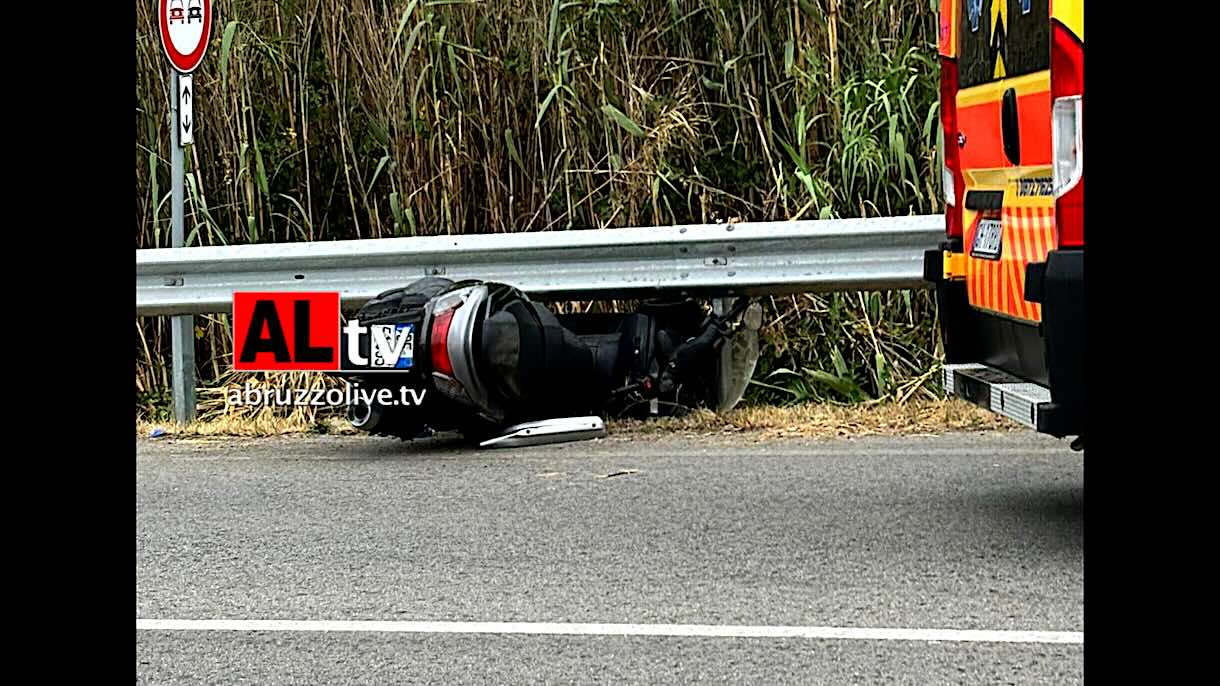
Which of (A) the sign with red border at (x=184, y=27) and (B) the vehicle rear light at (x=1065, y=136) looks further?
(A) the sign with red border at (x=184, y=27)

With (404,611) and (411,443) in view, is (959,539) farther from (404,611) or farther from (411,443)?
(411,443)

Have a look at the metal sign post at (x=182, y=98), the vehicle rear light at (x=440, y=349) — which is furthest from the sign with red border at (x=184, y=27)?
the vehicle rear light at (x=440, y=349)

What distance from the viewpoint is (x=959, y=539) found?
552cm

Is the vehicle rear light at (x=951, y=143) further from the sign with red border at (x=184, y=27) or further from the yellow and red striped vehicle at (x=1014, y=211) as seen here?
the sign with red border at (x=184, y=27)

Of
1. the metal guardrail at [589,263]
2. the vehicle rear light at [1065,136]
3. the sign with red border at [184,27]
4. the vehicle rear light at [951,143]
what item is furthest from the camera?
the sign with red border at [184,27]

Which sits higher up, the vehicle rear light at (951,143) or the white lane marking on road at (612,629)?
the vehicle rear light at (951,143)

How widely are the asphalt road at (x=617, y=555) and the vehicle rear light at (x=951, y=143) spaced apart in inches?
39.7

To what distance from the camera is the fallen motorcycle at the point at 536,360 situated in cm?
746

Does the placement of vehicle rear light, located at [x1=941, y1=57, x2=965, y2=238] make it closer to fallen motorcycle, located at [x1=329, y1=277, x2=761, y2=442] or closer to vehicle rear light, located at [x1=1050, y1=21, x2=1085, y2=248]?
vehicle rear light, located at [x1=1050, y1=21, x2=1085, y2=248]

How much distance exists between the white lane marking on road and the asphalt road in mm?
44

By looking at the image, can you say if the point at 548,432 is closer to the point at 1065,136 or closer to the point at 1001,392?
the point at 1001,392

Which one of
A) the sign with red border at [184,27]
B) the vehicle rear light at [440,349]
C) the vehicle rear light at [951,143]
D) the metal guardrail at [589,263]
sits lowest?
the vehicle rear light at [440,349]

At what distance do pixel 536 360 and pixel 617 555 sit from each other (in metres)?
2.42
